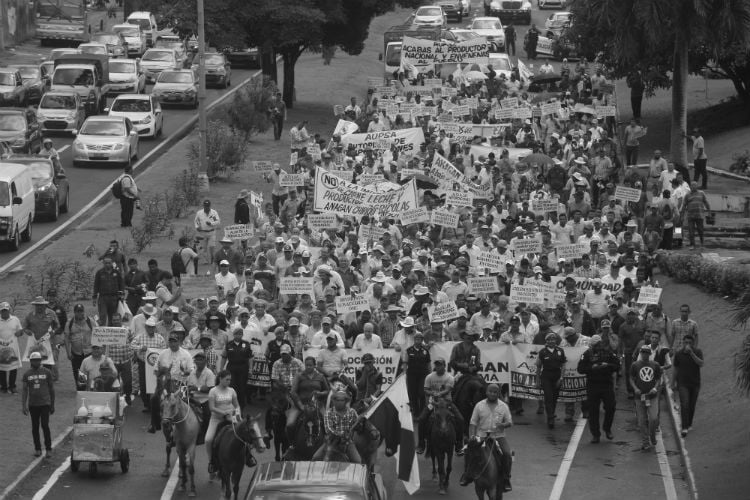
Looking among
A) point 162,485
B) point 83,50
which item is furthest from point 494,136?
point 83,50

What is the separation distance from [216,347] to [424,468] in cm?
372

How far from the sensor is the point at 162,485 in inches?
783

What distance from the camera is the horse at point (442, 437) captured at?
777 inches

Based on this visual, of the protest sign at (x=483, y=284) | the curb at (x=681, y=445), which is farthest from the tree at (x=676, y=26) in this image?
the curb at (x=681, y=445)

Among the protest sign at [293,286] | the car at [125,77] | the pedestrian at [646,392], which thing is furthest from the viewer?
the car at [125,77]

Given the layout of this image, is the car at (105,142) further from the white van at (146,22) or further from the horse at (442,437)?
the white van at (146,22)

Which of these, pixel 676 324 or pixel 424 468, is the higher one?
pixel 676 324

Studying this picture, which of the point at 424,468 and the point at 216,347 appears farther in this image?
the point at 216,347

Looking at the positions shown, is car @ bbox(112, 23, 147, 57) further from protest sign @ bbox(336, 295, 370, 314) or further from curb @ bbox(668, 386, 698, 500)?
curb @ bbox(668, 386, 698, 500)

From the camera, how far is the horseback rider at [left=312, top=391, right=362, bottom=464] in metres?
18.3

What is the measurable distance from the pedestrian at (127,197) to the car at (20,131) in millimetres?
7992

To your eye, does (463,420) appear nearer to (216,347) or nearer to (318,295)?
(216,347)

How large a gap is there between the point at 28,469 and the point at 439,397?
17.7 ft

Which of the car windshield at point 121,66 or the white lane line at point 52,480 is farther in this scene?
the car windshield at point 121,66
